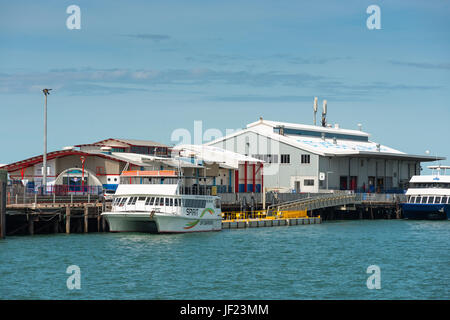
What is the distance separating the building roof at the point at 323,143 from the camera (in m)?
93.0

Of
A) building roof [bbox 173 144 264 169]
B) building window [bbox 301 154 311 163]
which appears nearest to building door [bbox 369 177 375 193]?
building window [bbox 301 154 311 163]

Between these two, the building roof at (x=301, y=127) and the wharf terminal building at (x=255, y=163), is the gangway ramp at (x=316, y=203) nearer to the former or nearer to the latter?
the wharf terminal building at (x=255, y=163)

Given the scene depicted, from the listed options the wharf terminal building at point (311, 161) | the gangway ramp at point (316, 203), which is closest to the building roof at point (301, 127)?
the wharf terminal building at point (311, 161)

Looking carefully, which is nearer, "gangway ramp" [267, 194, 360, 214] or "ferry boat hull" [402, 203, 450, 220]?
"gangway ramp" [267, 194, 360, 214]

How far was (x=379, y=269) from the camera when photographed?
42.0m

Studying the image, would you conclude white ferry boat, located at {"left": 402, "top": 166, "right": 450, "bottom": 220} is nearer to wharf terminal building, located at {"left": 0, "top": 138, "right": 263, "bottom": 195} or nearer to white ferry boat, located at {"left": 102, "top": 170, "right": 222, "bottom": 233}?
wharf terminal building, located at {"left": 0, "top": 138, "right": 263, "bottom": 195}

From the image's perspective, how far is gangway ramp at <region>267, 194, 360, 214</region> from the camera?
254 feet

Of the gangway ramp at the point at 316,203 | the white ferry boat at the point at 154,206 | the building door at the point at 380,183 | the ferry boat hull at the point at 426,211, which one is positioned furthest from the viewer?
the building door at the point at 380,183

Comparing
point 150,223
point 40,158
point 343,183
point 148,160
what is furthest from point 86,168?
point 343,183

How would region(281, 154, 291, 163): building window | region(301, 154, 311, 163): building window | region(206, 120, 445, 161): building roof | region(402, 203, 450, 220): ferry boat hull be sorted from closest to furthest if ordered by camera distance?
region(402, 203, 450, 220): ferry boat hull → region(301, 154, 311, 163): building window → region(206, 120, 445, 161): building roof → region(281, 154, 291, 163): building window

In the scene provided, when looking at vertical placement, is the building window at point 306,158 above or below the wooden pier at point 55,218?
above
